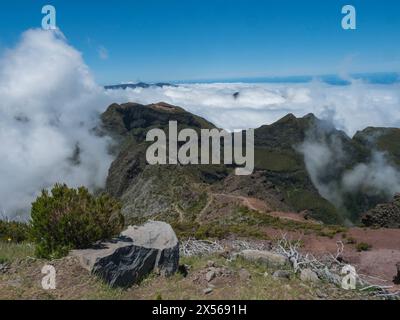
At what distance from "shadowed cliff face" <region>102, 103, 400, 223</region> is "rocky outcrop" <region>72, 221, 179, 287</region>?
42.0 meters

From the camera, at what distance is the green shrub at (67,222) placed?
12.0m

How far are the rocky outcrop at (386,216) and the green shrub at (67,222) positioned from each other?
99.9 ft

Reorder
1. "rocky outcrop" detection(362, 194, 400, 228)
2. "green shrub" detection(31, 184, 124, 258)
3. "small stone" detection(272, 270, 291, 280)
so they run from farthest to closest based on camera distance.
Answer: "rocky outcrop" detection(362, 194, 400, 228), "green shrub" detection(31, 184, 124, 258), "small stone" detection(272, 270, 291, 280)

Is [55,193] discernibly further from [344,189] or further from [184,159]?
[344,189]

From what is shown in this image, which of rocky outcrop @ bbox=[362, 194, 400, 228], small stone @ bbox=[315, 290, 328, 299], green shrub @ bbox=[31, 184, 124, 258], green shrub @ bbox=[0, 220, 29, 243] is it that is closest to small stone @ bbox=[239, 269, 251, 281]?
small stone @ bbox=[315, 290, 328, 299]

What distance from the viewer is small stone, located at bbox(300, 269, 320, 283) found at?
11812mm

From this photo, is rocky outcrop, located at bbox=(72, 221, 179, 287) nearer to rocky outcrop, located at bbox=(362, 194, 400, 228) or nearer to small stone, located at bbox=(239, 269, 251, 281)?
small stone, located at bbox=(239, 269, 251, 281)

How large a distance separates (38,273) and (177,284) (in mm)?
3154

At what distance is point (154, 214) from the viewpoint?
61.2 meters

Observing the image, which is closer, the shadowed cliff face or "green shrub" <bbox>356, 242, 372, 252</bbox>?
"green shrub" <bbox>356, 242, 372, 252</bbox>

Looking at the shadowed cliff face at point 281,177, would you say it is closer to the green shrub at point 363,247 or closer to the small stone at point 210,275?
the green shrub at point 363,247

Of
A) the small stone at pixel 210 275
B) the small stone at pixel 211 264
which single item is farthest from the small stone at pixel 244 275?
the small stone at pixel 211 264

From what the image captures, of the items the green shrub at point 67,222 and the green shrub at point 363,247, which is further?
the green shrub at point 363,247

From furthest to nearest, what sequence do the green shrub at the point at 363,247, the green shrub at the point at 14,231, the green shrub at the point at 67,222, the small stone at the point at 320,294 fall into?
the green shrub at the point at 363,247 < the green shrub at the point at 14,231 < the green shrub at the point at 67,222 < the small stone at the point at 320,294
